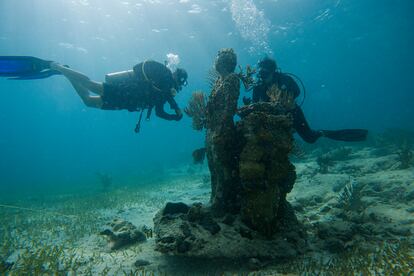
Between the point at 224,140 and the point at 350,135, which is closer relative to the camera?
the point at 224,140

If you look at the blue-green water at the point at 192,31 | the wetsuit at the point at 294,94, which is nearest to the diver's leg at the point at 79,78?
the wetsuit at the point at 294,94

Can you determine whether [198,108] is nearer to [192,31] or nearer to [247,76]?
[247,76]

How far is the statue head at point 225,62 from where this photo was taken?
6133 millimetres

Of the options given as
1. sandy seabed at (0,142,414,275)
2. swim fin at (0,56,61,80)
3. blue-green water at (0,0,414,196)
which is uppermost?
blue-green water at (0,0,414,196)

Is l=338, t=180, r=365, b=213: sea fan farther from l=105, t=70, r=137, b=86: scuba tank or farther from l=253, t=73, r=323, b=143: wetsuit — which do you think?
l=105, t=70, r=137, b=86: scuba tank

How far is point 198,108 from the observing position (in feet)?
21.6

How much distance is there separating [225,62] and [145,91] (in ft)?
10.7

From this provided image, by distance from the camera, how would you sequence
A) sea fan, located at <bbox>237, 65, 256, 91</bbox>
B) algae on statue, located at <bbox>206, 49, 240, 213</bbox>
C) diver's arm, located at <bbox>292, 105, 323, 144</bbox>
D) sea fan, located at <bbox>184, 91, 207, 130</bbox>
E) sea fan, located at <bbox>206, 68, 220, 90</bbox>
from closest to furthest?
algae on statue, located at <bbox>206, 49, 240, 213</bbox>
sea fan, located at <bbox>184, 91, 207, 130</bbox>
sea fan, located at <bbox>237, 65, 256, 91</bbox>
sea fan, located at <bbox>206, 68, 220, 90</bbox>
diver's arm, located at <bbox>292, 105, 323, 144</bbox>

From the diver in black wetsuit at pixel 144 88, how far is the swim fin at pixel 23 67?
5.53ft

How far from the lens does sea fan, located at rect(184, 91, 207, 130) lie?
21.5 ft

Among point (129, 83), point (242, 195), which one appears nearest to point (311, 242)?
point (242, 195)

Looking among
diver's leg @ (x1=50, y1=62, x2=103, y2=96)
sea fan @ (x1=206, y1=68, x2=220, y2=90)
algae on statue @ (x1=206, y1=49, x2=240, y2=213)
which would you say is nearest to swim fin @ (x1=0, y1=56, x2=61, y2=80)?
diver's leg @ (x1=50, y1=62, x2=103, y2=96)

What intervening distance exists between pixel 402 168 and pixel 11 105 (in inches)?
3584

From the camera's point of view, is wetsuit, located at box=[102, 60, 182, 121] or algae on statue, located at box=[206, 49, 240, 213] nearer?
algae on statue, located at box=[206, 49, 240, 213]
